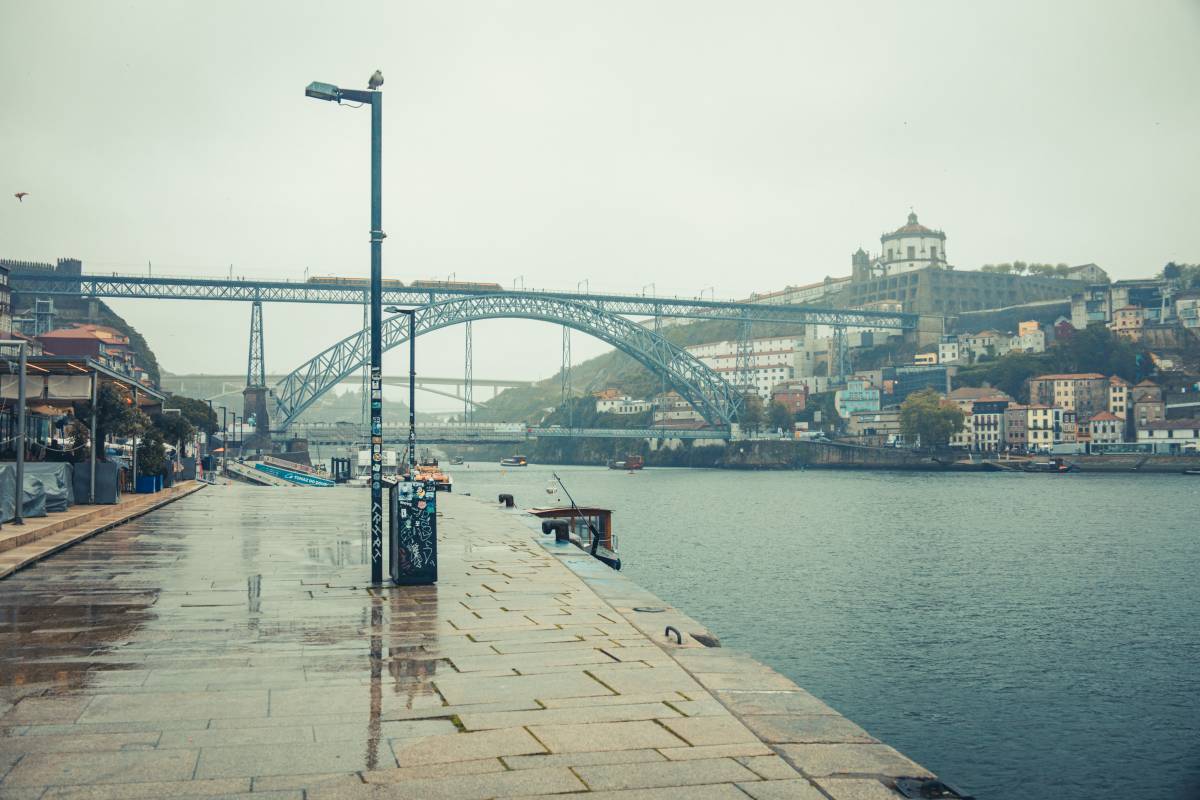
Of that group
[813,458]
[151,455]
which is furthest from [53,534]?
[813,458]

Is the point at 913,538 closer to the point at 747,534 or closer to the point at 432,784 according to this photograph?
the point at 747,534

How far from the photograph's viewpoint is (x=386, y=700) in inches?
271

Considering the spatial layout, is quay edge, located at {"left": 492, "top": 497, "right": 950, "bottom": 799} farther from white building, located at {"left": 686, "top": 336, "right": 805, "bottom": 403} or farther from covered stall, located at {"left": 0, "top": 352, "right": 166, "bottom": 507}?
white building, located at {"left": 686, "top": 336, "right": 805, "bottom": 403}

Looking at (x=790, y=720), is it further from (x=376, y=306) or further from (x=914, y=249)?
(x=914, y=249)

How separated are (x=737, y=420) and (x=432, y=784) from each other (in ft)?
405

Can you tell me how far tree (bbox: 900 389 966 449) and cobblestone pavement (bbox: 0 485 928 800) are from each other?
11147cm

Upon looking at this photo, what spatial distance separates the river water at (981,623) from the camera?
1280 centimetres

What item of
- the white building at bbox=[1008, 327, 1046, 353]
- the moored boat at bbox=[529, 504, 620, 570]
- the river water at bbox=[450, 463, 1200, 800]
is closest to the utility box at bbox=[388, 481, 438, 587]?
the river water at bbox=[450, 463, 1200, 800]

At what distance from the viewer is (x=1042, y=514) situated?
5350 cm

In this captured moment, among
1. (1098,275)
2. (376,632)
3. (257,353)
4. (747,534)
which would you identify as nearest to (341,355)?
(257,353)

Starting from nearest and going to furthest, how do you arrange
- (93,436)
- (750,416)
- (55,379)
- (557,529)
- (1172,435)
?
(557,529) → (55,379) → (93,436) → (1172,435) → (750,416)

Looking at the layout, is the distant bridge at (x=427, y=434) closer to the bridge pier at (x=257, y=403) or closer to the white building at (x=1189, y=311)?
the bridge pier at (x=257, y=403)

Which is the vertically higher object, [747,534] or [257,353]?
[257,353]

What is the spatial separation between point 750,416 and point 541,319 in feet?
104
